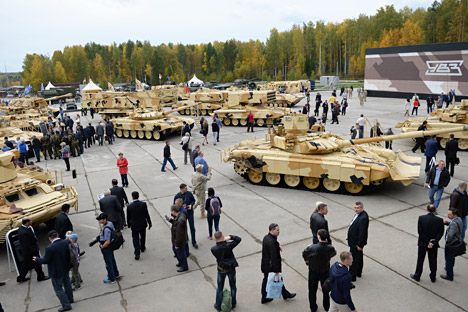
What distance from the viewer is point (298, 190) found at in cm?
1325

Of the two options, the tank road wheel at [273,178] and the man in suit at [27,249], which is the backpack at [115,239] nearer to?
the man in suit at [27,249]

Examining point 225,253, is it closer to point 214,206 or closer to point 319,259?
point 319,259

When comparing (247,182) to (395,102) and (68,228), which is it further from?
(395,102)

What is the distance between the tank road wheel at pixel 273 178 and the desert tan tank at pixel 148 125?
10938 millimetres

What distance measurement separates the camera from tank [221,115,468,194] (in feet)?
39.4

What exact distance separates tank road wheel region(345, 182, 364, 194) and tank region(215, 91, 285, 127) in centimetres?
1466

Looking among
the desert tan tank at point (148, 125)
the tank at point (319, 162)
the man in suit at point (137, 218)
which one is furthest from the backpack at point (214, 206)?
the desert tan tank at point (148, 125)

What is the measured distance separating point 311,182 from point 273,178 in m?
1.42

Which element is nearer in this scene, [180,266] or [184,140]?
[180,266]

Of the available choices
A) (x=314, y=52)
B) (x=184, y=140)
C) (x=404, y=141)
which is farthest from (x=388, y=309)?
(x=314, y=52)

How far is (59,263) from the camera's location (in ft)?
21.9

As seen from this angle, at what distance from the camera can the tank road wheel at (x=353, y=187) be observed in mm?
12367

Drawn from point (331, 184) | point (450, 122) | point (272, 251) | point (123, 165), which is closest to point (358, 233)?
point (272, 251)

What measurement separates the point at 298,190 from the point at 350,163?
7.01ft
